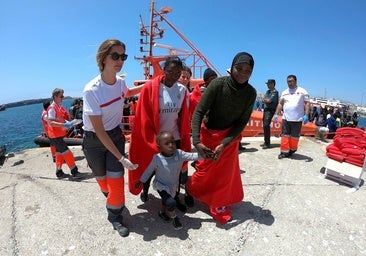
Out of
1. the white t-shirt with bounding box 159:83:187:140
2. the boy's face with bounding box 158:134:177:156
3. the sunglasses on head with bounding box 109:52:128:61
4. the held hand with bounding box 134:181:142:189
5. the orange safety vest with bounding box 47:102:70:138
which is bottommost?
the held hand with bounding box 134:181:142:189

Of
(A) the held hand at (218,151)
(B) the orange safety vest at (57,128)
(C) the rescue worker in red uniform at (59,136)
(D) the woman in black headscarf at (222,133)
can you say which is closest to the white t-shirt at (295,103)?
(D) the woman in black headscarf at (222,133)

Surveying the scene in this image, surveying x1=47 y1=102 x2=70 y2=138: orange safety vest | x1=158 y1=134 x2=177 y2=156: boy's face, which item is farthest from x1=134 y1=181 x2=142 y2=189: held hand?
x1=47 y1=102 x2=70 y2=138: orange safety vest

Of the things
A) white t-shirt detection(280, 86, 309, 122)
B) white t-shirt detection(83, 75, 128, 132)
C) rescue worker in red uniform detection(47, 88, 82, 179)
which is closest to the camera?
white t-shirt detection(83, 75, 128, 132)

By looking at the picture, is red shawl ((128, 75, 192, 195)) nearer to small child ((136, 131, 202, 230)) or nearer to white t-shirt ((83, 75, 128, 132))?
small child ((136, 131, 202, 230))

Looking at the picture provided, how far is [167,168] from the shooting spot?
312cm

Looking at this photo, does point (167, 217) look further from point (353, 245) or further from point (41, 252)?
point (353, 245)

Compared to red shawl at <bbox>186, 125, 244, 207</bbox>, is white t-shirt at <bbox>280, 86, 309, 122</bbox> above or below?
above

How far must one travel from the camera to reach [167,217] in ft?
10.9

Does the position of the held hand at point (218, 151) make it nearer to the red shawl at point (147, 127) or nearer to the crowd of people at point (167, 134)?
the crowd of people at point (167, 134)

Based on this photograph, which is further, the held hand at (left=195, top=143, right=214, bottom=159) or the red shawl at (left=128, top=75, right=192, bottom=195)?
the red shawl at (left=128, top=75, right=192, bottom=195)

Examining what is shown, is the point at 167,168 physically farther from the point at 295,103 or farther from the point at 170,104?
the point at 295,103

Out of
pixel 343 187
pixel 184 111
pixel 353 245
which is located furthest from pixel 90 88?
pixel 343 187

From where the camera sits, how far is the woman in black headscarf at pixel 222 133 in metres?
2.99

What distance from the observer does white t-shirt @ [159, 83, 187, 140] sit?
128 inches
